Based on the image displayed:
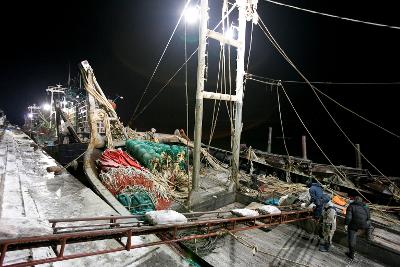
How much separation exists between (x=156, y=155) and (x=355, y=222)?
20.1 ft

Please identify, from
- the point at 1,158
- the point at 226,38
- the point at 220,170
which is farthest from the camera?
the point at 220,170

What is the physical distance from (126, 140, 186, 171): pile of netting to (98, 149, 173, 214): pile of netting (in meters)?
0.85

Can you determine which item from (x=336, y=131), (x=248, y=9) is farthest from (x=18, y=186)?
(x=336, y=131)

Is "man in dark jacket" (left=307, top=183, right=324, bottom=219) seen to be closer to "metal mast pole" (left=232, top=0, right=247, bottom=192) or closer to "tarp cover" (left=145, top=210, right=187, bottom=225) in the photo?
"metal mast pole" (left=232, top=0, right=247, bottom=192)

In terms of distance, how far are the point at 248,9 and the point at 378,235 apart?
8.25 metres

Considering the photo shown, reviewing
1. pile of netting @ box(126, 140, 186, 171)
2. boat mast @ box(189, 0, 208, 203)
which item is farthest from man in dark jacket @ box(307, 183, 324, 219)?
pile of netting @ box(126, 140, 186, 171)

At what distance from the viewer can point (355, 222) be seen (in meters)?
6.67

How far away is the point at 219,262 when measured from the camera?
228 inches

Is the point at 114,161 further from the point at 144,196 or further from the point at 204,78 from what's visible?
the point at 204,78

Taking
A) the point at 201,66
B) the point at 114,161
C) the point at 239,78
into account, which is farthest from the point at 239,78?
the point at 114,161

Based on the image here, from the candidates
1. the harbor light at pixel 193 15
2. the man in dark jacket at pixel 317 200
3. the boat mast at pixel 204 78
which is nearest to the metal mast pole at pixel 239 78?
the boat mast at pixel 204 78

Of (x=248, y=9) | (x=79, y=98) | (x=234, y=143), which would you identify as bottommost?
(x=234, y=143)

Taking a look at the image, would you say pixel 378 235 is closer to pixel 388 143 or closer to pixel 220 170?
pixel 220 170

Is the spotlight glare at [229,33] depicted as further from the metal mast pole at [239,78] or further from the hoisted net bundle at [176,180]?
the hoisted net bundle at [176,180]
